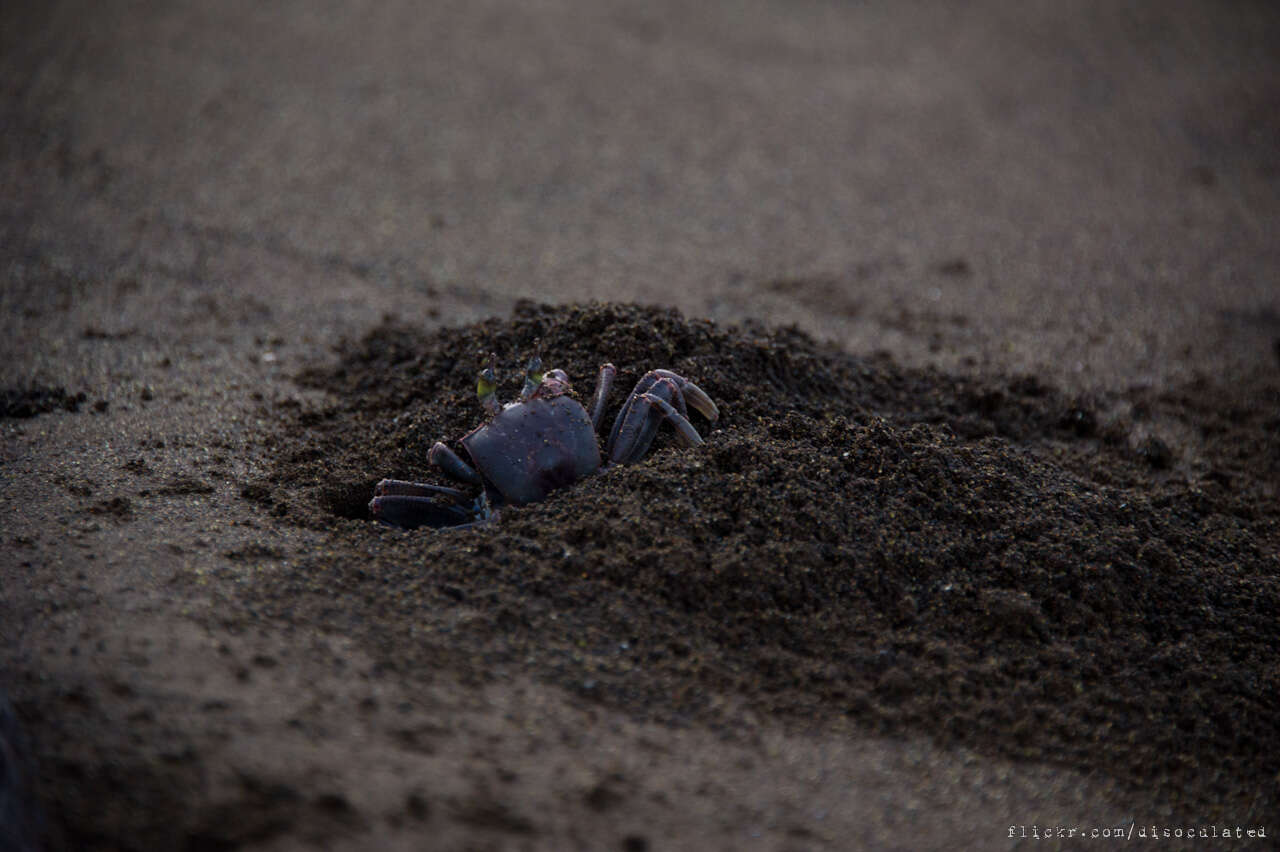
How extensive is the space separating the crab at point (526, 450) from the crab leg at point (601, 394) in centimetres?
6

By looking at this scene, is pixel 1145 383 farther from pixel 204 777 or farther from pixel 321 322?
pixel 204 777

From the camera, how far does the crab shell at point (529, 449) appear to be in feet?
11.6

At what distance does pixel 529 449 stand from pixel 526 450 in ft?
0.04

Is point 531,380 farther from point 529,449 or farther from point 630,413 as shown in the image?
point 630,413

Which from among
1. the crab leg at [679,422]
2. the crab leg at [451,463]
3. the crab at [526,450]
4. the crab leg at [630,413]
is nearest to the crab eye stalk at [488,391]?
the crab at [526,450]

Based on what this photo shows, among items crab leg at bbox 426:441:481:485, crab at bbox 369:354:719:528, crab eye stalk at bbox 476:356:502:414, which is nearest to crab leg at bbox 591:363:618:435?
crab at bbox 369:354:719:528

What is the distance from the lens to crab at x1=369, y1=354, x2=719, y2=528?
3.53 metres

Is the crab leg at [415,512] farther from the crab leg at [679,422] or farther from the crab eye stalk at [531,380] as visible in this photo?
the crab leg at [679,422]

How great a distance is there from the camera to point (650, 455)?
3.81 m

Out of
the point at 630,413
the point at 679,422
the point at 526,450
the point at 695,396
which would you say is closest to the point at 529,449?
the point at 526,450

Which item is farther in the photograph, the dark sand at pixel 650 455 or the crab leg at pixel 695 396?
the crab leg at pixel 695 396

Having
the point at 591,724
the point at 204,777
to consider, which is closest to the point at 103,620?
the point at 204,777

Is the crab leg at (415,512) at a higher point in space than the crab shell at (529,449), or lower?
lower

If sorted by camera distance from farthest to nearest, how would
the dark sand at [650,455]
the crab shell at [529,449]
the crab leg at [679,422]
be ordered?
1. the crab leg at [679,422]
2. the crab shell at [529,449]
3. the dark sand at [650,455]
